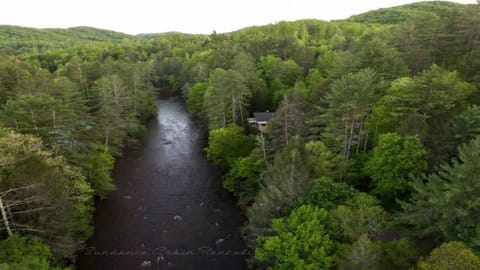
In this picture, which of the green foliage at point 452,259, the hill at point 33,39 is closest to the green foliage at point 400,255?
the green foliage at point 452,259

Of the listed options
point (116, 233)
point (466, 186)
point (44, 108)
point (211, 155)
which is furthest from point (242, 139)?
point (466, 186)

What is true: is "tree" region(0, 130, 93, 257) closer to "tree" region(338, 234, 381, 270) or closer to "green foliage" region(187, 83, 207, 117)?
"tree" region(338, 234, 381, 270)

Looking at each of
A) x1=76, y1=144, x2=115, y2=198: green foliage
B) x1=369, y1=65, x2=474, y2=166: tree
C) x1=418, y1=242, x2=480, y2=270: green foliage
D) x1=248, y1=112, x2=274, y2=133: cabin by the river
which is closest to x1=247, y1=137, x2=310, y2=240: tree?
x1=369, y1=65, x2=474, y2=166: tree

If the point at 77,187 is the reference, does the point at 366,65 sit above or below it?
above

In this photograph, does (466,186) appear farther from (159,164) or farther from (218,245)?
(159,164)

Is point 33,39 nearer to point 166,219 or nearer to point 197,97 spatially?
point 197,97

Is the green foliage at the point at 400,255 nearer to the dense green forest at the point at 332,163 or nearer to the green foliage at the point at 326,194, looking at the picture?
the dense green forest at the point at 332,163

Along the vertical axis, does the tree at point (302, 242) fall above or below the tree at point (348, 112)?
below
